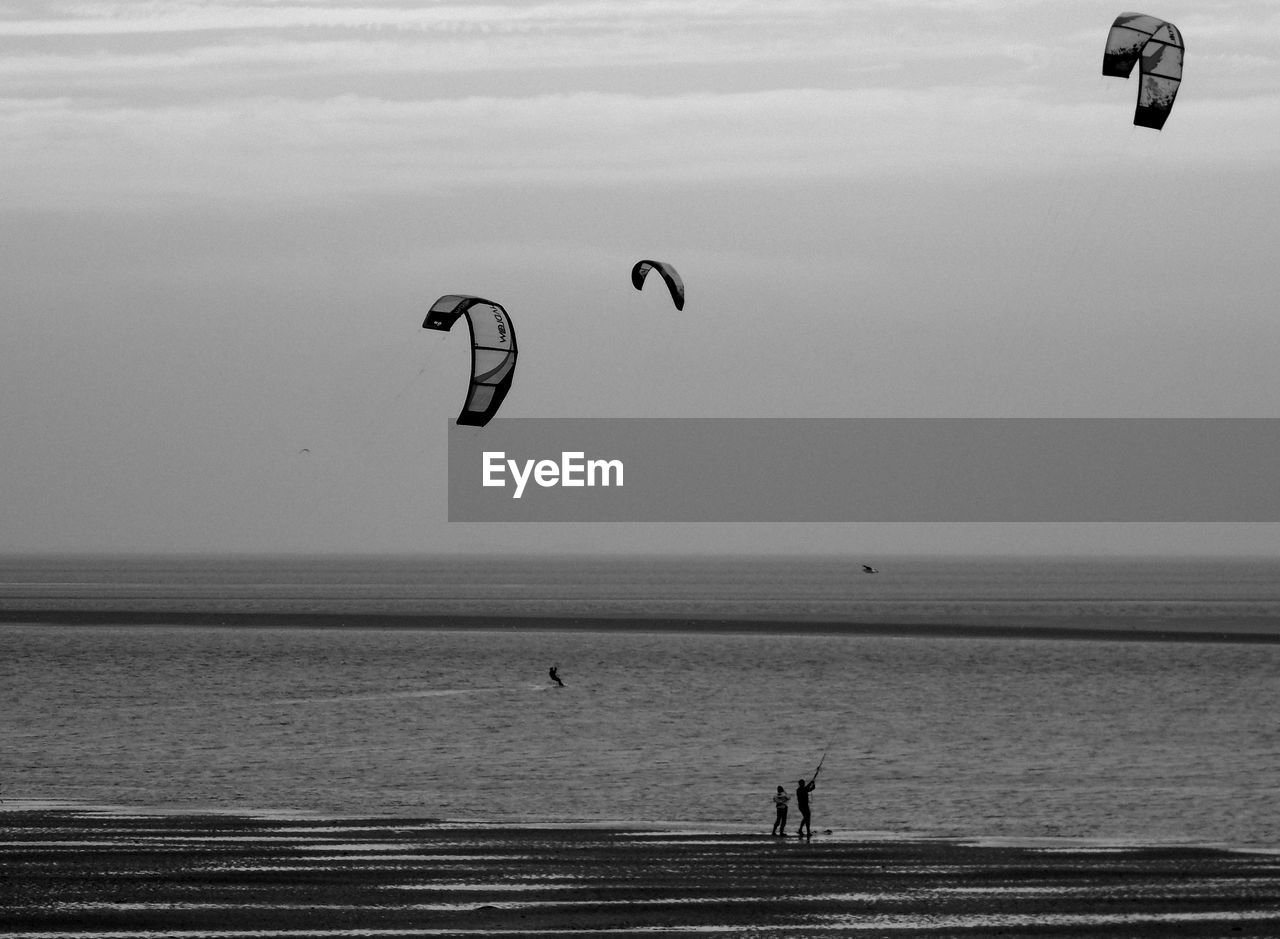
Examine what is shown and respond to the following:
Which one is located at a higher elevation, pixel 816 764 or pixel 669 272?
pixel 669 272

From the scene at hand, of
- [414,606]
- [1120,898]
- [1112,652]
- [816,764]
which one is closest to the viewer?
[1120,898]

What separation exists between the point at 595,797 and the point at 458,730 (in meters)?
12.9

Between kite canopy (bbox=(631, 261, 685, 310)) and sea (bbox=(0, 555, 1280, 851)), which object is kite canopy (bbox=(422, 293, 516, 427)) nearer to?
kite canopy (bbox=(631, 261, 685, 310))

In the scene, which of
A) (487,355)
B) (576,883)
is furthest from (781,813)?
(487,355)

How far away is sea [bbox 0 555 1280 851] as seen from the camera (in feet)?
94.5

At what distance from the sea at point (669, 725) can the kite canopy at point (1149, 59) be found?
1077 cm

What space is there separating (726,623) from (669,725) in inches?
2467

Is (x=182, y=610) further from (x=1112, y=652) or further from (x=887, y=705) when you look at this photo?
(x=887, y=705)

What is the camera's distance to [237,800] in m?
28.8

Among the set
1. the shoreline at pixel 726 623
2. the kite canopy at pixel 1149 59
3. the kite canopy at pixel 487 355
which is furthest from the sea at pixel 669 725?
the kite canopy at pixel 1149 59

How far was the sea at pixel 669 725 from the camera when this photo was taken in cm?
2881

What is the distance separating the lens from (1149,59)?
25906 millimetres

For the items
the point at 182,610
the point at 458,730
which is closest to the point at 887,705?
the point at 458,730

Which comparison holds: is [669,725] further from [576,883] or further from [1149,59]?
[576,883]
